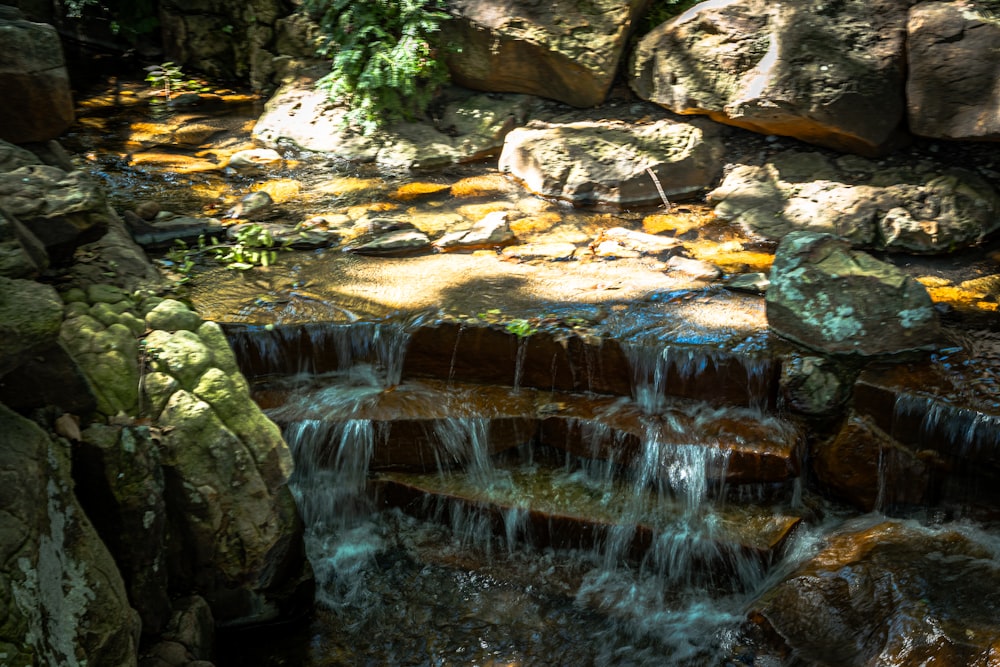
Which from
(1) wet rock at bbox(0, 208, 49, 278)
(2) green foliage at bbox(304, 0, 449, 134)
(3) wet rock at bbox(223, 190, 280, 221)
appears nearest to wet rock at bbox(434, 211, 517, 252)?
(3) wet rock at bbox(223, 190, 280, 221)

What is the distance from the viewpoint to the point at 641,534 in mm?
3912

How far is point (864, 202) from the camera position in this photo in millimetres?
5590

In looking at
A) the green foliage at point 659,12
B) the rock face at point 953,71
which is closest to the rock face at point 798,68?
the rock face at point 953,71

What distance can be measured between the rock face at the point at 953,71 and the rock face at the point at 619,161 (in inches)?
56.5

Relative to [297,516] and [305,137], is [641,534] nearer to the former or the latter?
[297,516]

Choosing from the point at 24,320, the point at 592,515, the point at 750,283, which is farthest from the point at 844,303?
the point at 24,320

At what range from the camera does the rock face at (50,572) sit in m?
2.20

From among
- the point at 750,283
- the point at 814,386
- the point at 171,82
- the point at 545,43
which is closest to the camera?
the point at 814,386

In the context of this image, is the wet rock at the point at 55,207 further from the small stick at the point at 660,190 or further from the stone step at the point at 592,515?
the small stick at the point at 660,190

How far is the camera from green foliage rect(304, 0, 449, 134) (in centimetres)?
697

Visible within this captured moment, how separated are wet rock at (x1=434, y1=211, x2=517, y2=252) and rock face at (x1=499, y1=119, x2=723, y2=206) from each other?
2.51 feet

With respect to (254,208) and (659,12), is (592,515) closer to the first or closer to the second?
(254,208)

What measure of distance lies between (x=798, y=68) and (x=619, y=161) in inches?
54.8

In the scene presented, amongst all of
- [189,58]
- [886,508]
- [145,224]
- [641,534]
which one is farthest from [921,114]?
[189,58]
